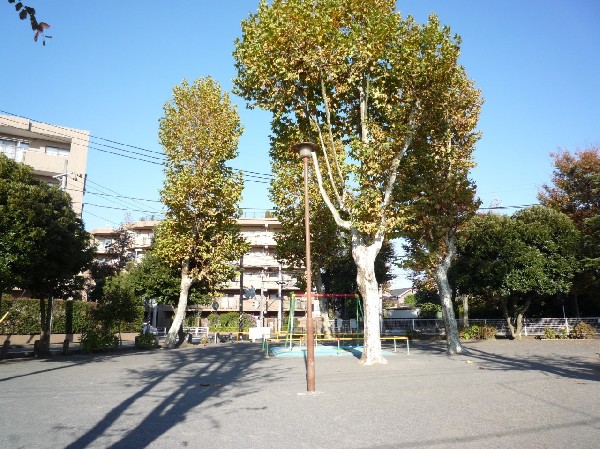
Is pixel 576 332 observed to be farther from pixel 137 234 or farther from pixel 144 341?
pixel 137 234

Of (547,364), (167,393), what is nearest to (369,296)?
(547,364)

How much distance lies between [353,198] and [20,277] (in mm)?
11849

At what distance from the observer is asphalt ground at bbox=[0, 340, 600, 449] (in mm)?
5668

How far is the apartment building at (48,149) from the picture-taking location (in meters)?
31.1

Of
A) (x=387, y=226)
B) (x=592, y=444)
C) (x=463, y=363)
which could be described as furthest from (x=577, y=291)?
(x=592, y=444)

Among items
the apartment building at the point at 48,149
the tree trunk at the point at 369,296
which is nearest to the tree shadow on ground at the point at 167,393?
the tree trunk at the point at 369,296

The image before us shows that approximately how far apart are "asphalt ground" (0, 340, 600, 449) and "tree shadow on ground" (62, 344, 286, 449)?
→ 27 mm

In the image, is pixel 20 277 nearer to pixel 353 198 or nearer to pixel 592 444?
pixel 353 198

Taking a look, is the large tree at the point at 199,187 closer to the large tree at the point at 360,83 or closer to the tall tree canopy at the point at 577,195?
the large tree at the point at 360,83

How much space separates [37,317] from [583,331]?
109ft

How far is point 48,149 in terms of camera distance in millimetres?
34219

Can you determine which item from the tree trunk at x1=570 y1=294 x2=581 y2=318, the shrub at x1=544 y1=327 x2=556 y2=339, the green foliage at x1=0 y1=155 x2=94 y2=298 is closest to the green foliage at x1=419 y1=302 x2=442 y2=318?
the tree trunk at x1=570 y1=294 x2=581 y2=318

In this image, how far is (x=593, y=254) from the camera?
25.4 m

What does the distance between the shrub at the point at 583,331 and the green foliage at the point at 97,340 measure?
26591 millimetres
